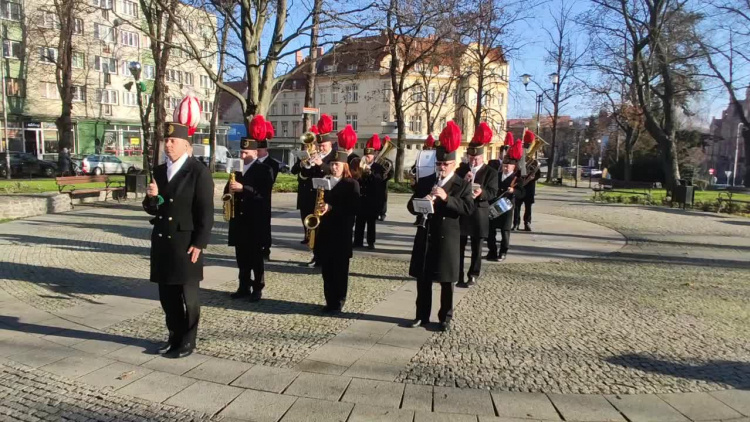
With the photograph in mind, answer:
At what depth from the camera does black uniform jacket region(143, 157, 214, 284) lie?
461 cm

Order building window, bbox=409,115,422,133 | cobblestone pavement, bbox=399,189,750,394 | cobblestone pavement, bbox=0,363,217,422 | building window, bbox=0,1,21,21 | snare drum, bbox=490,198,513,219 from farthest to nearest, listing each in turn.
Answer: building window, bbox=409,115,422,133 < building window, bbox=0,1,21,21 < snare drum, bbox=490,198,513,219 < cobblestone pavement, bbox=399,189,750,394 < cobblestone pavement, bbox=0,363,217,422

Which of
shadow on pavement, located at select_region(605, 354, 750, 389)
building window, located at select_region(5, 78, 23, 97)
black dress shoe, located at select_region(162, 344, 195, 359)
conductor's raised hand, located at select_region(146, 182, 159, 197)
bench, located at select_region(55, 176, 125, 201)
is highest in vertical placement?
building window, located at select_region(5, 78, 23, 97)

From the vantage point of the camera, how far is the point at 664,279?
333 inches

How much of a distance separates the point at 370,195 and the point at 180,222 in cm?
599

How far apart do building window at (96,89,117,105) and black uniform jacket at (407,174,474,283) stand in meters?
53.4

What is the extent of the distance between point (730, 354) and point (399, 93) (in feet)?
73.9

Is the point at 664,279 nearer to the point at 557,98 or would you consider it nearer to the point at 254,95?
the point at 254,95

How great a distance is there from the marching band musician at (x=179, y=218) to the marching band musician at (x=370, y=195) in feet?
18.1

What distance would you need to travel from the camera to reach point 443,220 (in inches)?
214

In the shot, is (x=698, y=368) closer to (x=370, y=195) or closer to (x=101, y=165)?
(x=370, y=195)

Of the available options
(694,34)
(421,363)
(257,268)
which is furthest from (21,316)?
(694,34)

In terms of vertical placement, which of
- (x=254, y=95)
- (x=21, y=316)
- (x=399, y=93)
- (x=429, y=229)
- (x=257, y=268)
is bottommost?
(x=21, y=316)

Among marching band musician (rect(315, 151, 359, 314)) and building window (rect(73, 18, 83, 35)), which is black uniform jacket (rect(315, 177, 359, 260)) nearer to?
marching band musician (rect(315, 151, 359, 314))

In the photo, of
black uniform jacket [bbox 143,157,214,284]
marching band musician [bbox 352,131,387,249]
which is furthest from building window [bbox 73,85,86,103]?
black uniform jacket [bbox 143,157,214,284]
